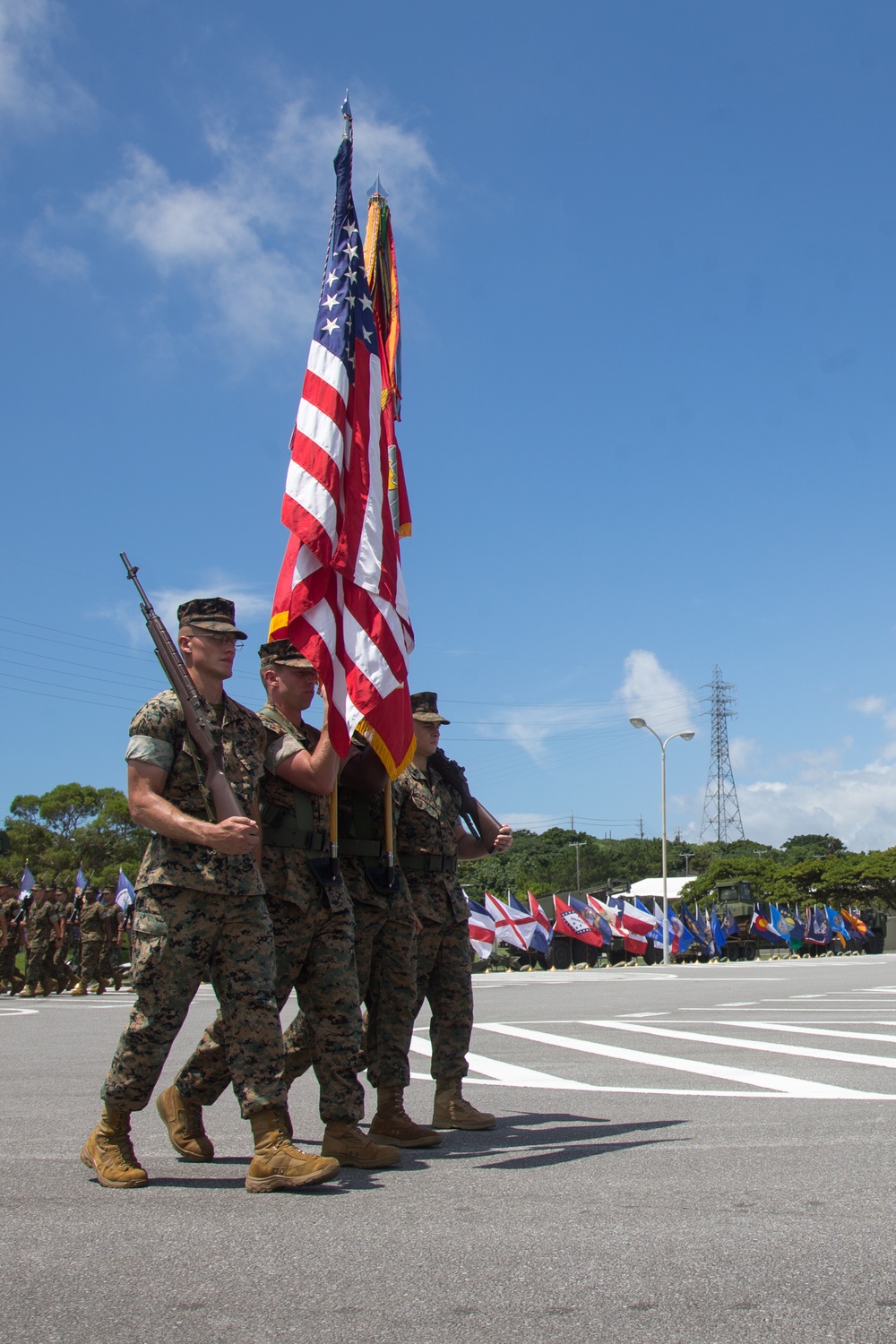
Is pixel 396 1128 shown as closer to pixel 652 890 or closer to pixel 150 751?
pixel 150 751

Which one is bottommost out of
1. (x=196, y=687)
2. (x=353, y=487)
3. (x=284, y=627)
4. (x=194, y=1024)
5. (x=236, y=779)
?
(x=194, y=1024)

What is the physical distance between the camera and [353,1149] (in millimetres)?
4980

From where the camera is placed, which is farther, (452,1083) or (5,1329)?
(452,1083)

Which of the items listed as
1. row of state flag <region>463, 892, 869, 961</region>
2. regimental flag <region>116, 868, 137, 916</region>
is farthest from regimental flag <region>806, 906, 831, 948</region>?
regimental flag <region>116, 868, 137, 916</region>

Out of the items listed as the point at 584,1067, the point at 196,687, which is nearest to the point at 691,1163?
the point at 196,687

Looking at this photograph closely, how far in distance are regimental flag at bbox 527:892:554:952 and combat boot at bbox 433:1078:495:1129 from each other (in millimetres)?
28017

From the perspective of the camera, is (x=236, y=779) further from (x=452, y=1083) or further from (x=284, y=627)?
(x=452, y=1083)

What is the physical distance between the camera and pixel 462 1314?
2.95 m

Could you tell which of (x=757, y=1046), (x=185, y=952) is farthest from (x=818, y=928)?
(x=185, y=952)

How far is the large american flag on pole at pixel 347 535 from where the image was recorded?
6117 millimetres

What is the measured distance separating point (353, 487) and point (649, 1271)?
453 cm

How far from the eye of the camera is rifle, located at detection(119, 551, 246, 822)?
4656 millimetres

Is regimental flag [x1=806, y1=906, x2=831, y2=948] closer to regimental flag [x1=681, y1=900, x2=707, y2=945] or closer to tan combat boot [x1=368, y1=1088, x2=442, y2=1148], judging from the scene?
regimental flag [x1=681, y1=900, x2=707, y2=945]

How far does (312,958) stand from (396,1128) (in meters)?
1.02
